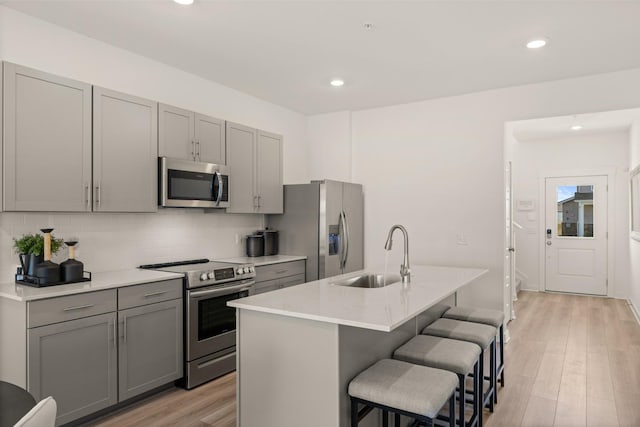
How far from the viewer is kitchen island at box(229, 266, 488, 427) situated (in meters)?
2.00

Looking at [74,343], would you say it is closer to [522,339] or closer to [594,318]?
[522,339]

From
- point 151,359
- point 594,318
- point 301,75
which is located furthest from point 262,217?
point 594,318

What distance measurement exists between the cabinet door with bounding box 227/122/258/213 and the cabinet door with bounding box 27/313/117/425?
175 centimetres

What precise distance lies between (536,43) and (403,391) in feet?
9.52

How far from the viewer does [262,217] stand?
5062 millimetres

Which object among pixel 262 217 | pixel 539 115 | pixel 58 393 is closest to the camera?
pixel 58 393

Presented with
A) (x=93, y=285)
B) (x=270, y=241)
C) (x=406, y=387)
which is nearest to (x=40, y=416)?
(x=406, y=387)

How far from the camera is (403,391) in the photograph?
187 centimetres

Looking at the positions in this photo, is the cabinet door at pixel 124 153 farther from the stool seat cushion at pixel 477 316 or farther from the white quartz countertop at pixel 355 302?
the stool seat cushion at pixel 477 316

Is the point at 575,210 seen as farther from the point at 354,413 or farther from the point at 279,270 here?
the point at 354,413

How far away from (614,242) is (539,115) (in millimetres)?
3960

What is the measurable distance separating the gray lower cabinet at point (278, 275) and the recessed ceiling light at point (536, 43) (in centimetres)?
293

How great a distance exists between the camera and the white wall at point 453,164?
4.21m

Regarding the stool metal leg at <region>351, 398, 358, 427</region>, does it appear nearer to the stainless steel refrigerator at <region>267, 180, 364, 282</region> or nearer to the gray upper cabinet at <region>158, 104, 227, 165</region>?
the gray upper cabinet at <region>158, 104, 227, 165</region>
